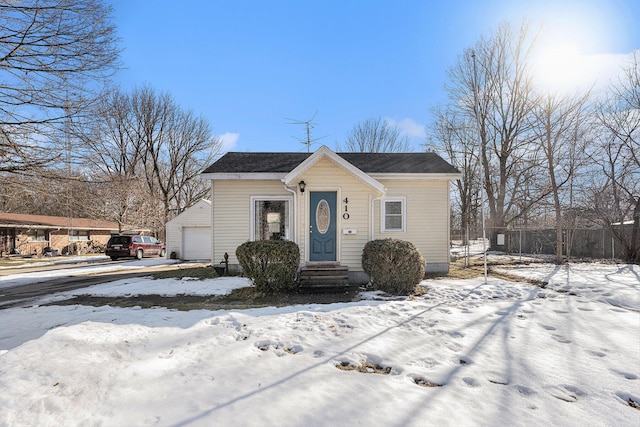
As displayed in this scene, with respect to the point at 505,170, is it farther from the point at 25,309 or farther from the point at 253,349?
the point at 25,309

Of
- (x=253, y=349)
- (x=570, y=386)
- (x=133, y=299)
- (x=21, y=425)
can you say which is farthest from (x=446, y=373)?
(x=133, y=299)

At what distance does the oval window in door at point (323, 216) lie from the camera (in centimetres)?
903

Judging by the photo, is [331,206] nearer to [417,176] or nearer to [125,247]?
[417,176]

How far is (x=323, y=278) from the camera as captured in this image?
8.03 meters

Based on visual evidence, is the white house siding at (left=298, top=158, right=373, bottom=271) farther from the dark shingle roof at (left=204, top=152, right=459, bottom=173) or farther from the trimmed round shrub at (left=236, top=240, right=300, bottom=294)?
the trimmed round shrub at (left=236, top=240, right=300, bottom=294)

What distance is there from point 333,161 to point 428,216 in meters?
3.90

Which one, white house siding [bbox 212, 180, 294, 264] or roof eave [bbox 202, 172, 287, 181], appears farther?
white house siding [bbox 212, 180, 294, 264]

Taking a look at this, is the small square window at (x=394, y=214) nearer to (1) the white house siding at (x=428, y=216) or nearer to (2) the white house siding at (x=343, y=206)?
(1) the white house siding at (x=428, y=216)

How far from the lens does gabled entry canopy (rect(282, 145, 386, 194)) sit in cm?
865

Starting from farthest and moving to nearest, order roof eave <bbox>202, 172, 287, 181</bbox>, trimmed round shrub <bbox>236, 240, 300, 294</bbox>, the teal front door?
roof eave <bbox>202, 172, 287, 181</bbox>, the teal front door, trimmed round shrub <bbox>236, 240, 300, 294</bbox>

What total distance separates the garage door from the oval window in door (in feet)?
39.5

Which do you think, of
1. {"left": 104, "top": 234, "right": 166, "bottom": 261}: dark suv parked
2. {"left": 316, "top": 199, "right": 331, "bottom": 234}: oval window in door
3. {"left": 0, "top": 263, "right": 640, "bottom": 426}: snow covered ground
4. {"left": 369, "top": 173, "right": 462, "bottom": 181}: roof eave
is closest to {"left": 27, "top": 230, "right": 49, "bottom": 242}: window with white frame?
{"left": 104, "top": 234, "right": 166, "bottom": 261}: dark suv parked

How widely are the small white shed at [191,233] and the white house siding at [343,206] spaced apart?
1143cm

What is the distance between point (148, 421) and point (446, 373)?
2893 mm
